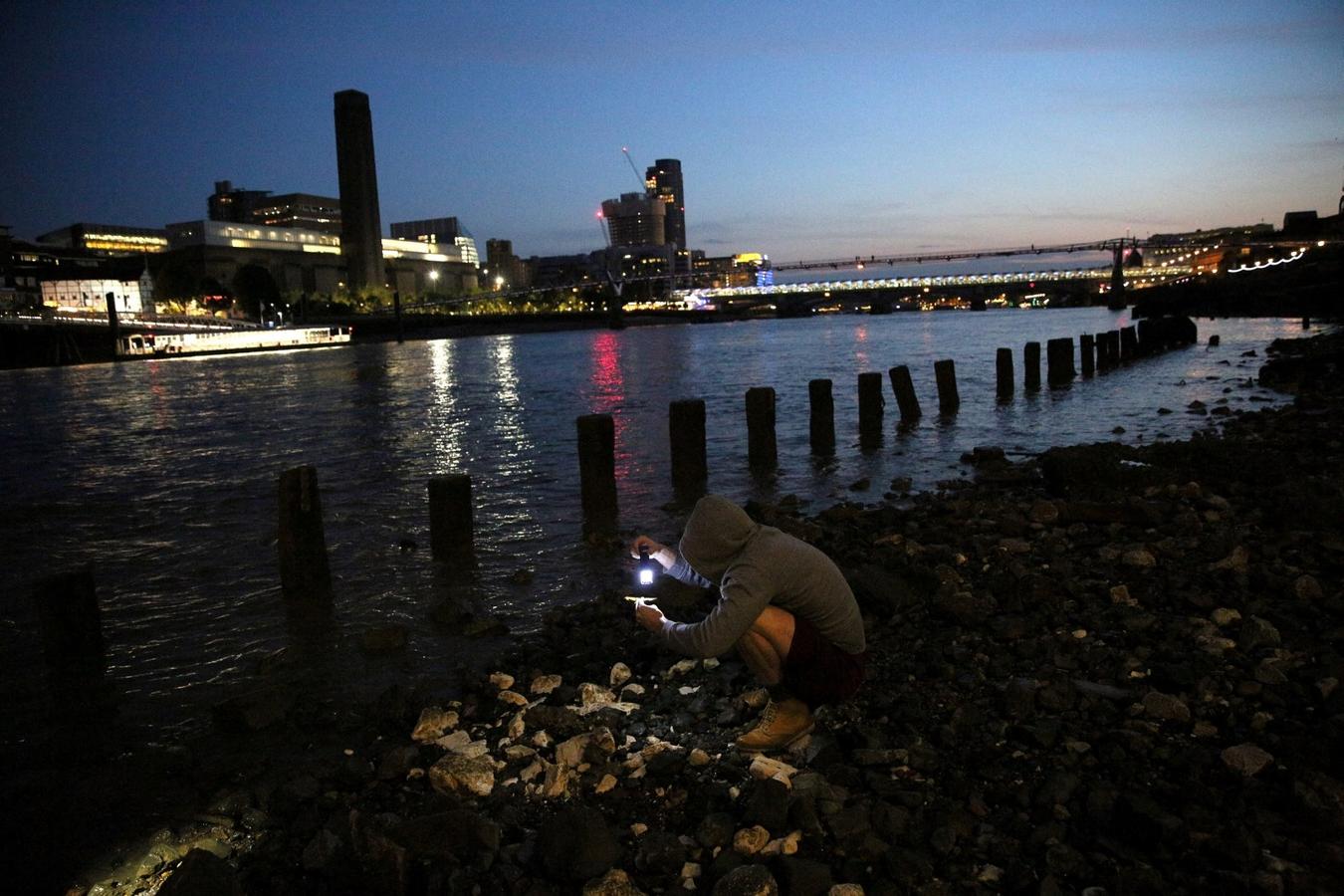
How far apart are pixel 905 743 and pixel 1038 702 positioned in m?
0.88

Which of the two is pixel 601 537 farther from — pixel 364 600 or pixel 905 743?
pixel 905 743

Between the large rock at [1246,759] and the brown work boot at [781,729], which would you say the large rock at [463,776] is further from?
the large rock at [1246,759]

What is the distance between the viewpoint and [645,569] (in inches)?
194

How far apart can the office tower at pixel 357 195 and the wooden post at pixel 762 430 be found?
178m

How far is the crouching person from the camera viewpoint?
172 inches

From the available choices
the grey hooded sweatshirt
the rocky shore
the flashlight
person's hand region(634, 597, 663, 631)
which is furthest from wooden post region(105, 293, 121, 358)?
the grey hooded sweatshirt

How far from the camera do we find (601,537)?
10680 millimetres

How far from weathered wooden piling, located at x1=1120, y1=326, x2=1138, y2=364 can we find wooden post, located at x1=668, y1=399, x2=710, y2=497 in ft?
91.6

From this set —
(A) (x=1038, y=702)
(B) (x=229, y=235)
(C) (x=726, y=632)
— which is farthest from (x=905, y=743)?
(B) (x=229, y=235)

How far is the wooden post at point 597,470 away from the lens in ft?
37.8

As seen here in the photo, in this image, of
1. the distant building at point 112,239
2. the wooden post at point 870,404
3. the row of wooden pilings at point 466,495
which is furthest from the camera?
the distant building at point 112,239

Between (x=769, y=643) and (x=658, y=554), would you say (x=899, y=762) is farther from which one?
(x=658, y=554)

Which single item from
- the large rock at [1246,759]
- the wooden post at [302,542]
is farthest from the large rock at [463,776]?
the wooden post at [302,542]

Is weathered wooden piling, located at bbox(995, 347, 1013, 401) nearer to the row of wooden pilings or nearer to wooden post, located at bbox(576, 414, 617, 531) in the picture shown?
the row of wooden pilings
